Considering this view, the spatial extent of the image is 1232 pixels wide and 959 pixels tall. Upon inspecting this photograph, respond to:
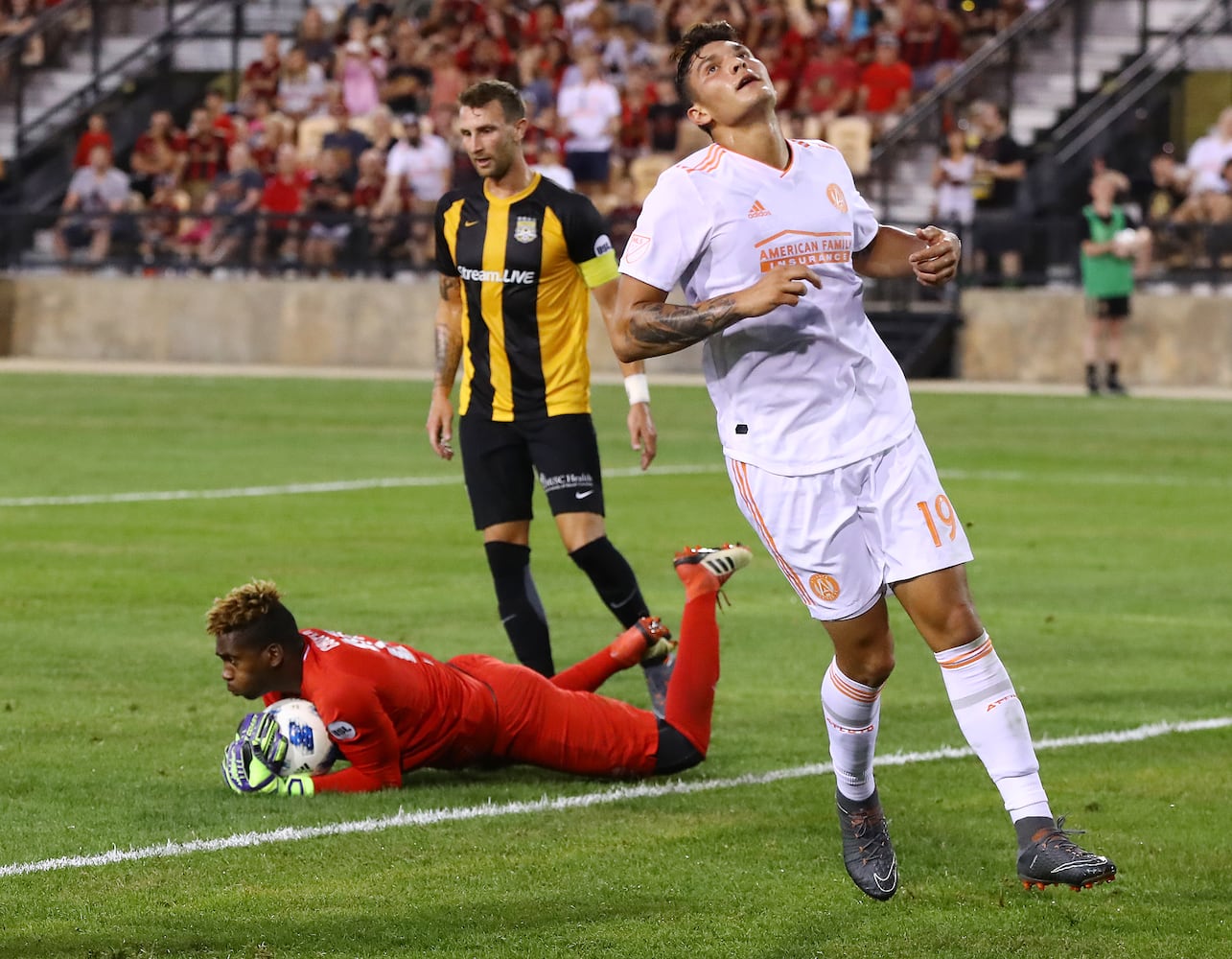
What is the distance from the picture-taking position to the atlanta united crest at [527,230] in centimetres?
900

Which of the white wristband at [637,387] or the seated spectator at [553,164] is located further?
the seated spectator at [553,164]

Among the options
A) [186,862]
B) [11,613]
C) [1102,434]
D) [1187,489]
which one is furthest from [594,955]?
[1102,434]

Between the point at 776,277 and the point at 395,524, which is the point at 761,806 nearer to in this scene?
the point at 776,277

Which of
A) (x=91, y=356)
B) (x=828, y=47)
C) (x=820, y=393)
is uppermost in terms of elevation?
(x=828, y=47)

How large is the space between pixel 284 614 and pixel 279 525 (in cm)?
759

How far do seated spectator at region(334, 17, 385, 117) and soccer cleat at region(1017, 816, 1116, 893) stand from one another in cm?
2882

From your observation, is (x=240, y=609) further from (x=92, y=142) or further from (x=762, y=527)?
(x=92, y=142)

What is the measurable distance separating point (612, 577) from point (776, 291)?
352cm

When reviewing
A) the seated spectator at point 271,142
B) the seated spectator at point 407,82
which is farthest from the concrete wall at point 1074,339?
the seated spectator at point 271,142

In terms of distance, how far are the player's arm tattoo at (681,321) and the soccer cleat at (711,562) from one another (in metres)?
2.39

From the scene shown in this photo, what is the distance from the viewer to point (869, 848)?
6.16 meters

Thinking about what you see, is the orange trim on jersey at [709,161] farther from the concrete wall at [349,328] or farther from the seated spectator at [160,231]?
the seated spectator at [160,231]

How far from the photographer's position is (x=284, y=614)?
7.10 meters

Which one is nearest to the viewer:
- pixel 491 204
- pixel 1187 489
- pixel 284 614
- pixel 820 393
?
pixel 820 393
